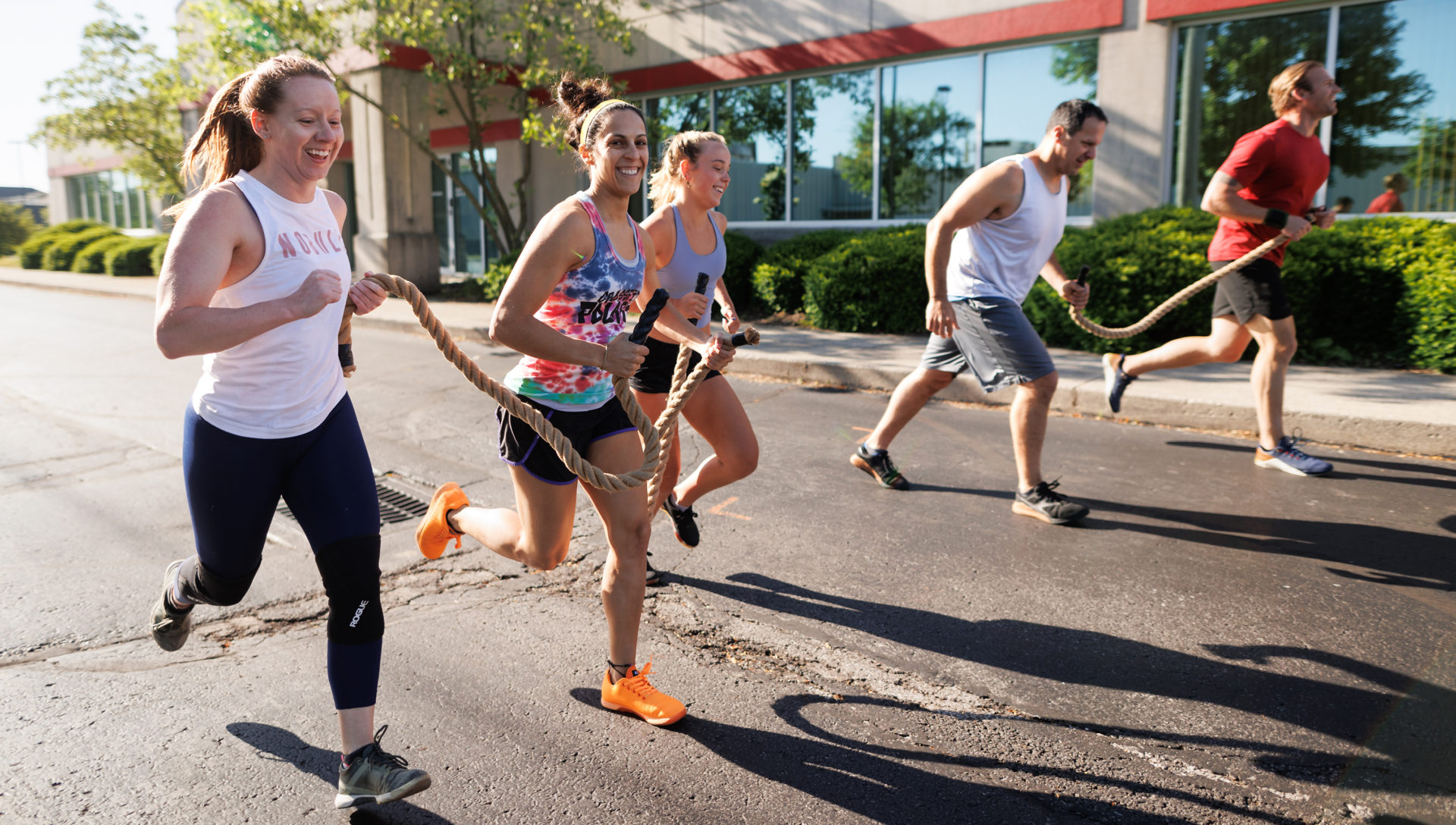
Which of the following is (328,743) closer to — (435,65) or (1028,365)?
(1028,365)

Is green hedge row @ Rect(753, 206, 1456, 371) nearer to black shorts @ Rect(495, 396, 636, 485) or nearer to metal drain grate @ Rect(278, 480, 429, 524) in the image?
metal drain grate @ Rect(278, 480, 429, 524)

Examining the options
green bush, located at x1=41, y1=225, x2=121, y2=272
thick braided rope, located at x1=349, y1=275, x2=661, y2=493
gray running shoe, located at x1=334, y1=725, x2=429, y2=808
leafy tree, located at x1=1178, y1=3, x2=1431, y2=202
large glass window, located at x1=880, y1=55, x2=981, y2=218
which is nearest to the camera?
gray running shoe, located at x1=334, y1=725, x2=429, y2=808

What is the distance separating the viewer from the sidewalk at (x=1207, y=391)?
20.4ft

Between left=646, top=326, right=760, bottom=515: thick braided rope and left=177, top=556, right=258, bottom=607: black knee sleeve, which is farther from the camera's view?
left=646, top=326, right=760, bottom=515: thick braided rope

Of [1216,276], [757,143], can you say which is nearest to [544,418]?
[1216,276]

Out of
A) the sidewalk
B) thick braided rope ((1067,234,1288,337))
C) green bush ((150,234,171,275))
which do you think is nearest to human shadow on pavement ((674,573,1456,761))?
thick braided rope ((1067,234,1288,337))

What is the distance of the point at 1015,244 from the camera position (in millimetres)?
4863

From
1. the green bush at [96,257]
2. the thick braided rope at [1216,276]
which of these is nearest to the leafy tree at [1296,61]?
the thick braided rope at [1216,276]

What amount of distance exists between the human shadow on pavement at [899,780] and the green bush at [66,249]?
3185cm

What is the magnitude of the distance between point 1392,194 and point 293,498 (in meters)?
11.1

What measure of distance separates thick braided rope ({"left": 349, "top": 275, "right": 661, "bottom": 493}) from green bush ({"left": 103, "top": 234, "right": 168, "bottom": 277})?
84.8 feet

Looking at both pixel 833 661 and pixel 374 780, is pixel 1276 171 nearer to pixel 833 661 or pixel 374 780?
pixel 833 661

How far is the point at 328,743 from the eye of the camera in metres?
2.86

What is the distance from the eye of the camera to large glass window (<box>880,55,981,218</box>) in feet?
42.3
